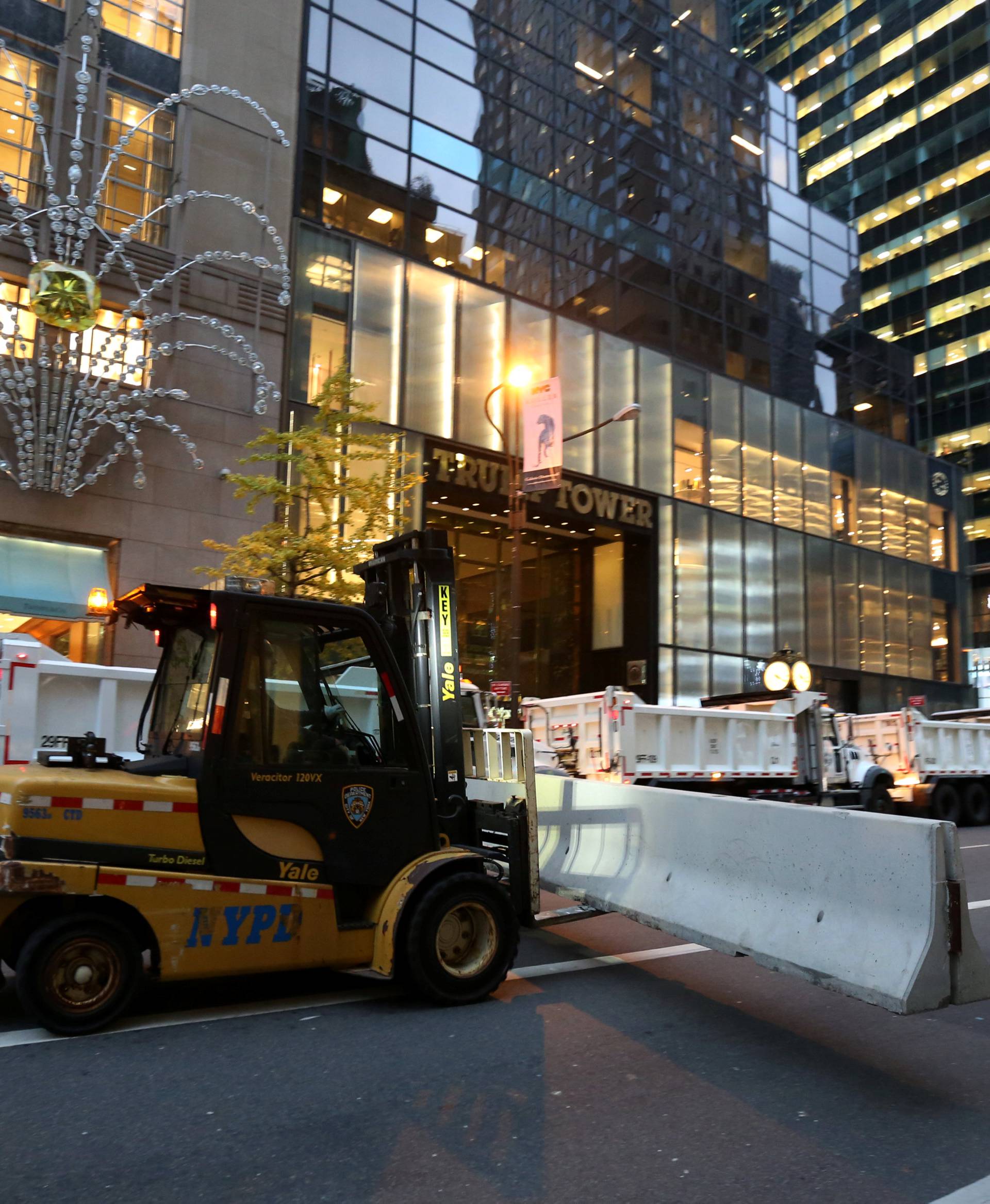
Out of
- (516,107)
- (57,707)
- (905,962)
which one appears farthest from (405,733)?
(516,107)

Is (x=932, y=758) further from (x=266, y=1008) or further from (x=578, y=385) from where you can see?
(x=266, y=1008)

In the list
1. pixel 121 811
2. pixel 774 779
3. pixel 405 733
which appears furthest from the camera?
pixel 774 779

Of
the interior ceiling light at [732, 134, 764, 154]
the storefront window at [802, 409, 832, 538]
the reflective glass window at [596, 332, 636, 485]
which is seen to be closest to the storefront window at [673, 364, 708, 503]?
→ the reflective glass window at [596, 332, 636, 485]

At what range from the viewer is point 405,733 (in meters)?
6.15

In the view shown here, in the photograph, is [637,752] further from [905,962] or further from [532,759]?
[905,962]

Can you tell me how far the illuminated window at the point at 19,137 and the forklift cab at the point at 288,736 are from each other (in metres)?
15.1

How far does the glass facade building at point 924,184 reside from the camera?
73.8 metres

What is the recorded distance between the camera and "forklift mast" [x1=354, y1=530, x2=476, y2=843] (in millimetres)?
6570

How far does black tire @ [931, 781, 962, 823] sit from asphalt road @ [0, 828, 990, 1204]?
45.5ft

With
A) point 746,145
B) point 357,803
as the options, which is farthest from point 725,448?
point 357,803

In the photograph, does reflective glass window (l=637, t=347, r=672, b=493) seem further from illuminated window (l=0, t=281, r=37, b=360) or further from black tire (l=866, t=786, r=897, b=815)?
illuminated window (l=0, t=281, r=37, b=360)

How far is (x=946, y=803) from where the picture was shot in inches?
762

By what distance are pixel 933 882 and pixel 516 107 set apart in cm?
2735

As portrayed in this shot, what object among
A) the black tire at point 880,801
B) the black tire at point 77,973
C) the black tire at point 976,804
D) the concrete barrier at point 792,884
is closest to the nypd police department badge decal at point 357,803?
the black tire at point 77,973
